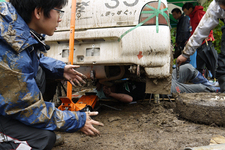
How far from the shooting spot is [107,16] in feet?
7.17

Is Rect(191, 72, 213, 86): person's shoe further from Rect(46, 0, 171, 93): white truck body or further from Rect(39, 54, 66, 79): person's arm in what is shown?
Rect(39, 54, 66, 79): person's arm

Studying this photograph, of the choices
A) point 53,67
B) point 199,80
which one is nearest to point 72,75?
point 53,67

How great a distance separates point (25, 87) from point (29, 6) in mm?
546

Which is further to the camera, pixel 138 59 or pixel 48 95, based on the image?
pixel 48 95

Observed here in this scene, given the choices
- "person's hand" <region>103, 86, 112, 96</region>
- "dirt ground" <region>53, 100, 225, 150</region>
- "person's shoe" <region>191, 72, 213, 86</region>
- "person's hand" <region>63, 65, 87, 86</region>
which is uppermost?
"person's hand" <region>63, 65, 87, 86</region>

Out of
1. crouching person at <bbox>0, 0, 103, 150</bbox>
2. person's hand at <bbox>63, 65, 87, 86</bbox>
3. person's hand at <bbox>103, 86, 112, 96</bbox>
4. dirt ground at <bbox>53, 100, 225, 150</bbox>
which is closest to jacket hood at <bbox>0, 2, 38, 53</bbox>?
crouching person at <bbox>0, 0, 103, 150</bbox>

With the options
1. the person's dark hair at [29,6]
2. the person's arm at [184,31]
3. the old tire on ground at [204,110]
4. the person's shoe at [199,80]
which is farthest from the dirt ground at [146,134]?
the person's arm at [184,31]

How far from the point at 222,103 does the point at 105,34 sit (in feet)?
4.83

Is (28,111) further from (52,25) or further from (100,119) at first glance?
(100,119)

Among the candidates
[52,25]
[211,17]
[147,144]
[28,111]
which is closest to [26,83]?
[28,111]

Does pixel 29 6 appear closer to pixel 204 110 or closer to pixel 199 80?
pixel 204 110

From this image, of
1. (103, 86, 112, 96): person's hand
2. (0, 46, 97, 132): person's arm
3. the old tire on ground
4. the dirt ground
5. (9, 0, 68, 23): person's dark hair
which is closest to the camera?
(0, 46, 97, 132): person's arm

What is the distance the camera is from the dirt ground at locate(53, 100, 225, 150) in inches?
64.4

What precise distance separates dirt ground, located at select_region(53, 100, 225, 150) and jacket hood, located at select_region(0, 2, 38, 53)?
1.01 m
